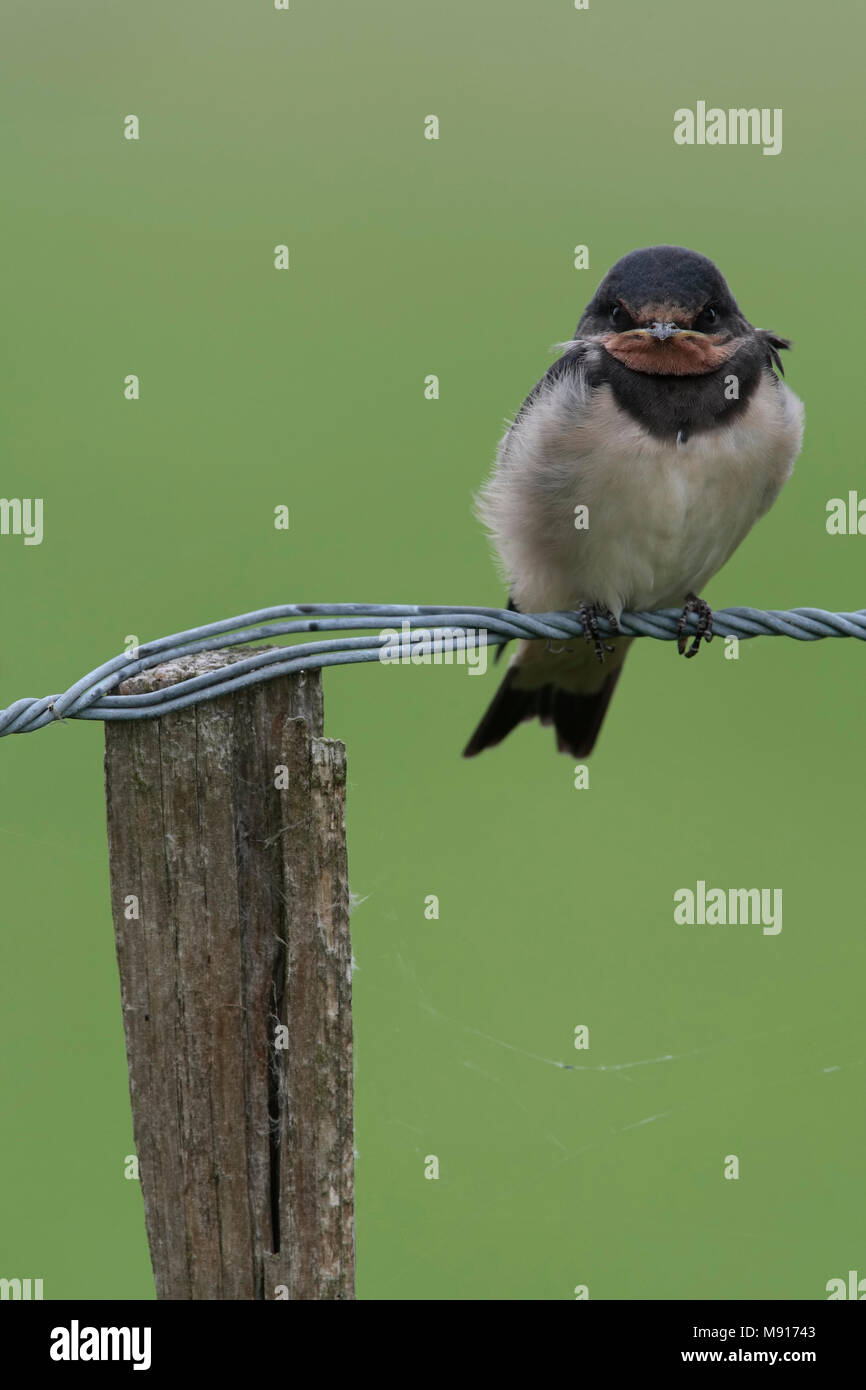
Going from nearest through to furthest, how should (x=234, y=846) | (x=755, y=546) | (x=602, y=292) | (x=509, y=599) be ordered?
(x=234, y=846), (x=602, y=292), (x=509, y=599), (x=755, y=546)

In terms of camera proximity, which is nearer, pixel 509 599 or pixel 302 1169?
pixel 302 1169

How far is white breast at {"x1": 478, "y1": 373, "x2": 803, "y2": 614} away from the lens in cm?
506

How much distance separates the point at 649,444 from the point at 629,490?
6.4 inches

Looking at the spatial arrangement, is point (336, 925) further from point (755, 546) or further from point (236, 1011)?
point (755, 546)

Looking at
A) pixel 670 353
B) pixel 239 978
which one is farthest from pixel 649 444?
pixel 239 978

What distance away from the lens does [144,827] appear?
326 cm

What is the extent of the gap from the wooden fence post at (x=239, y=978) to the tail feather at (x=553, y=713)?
2.47 m

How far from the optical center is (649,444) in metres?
5.02

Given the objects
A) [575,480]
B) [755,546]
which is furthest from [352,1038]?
[755,546]

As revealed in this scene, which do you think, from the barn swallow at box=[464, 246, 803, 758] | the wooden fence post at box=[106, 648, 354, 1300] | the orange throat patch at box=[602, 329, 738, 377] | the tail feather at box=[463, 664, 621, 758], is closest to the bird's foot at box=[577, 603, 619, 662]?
the barn swallow at box=[464, 246, 803, 758]

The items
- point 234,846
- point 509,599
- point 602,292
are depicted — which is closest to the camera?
point 234,846

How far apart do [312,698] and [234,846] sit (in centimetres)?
35

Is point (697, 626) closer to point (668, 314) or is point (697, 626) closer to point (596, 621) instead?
point (596, 621)

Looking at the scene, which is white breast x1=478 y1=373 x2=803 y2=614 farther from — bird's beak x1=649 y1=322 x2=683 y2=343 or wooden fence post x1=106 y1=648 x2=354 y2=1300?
wooden fence post x1=106 y1=648 x2=354 y2=1300
